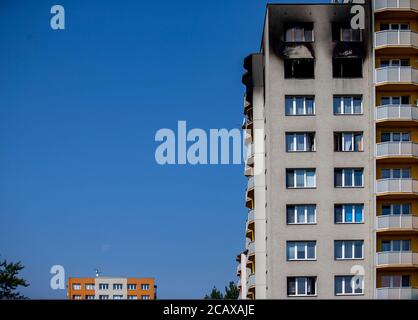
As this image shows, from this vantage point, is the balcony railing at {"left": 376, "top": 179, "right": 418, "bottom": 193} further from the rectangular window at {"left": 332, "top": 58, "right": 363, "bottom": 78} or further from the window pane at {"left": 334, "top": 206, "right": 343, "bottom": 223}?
the rectangular window at {"left": 332, "top": 58, "right": 363, "bottom": 78}

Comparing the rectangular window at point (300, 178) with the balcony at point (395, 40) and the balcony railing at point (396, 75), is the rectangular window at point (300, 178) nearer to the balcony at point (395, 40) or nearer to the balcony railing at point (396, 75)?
the balcony railing at point (396, 75)

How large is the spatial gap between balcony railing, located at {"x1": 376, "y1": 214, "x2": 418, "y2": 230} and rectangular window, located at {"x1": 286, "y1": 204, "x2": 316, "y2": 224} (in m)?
4.99

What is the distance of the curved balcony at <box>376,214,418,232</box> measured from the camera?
5950 cm

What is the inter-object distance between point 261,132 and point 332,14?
10805 mm

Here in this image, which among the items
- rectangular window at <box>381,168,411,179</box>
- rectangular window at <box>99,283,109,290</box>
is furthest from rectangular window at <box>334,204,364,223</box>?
rectangular window at <box>99,283,109,290</box>

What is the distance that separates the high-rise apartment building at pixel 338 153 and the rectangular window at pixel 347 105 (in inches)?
3.4

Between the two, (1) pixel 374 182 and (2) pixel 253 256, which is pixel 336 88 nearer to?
(1) pixel 374 182

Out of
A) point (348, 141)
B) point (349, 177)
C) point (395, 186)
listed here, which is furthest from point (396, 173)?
A: point (348, 141)

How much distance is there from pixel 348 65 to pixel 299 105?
5.33 m

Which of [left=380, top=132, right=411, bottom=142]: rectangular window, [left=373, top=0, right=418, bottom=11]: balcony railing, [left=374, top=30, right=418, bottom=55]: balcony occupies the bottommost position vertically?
[left=380, top=132, right=411, bottom=142]: rectangular window

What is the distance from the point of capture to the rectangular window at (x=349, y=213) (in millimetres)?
60188

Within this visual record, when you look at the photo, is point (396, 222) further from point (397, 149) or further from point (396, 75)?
point (396, 75)

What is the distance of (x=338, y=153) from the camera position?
6125 centimetres

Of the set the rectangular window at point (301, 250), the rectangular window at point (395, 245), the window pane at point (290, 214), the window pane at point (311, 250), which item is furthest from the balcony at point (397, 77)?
the rectangular window at point (301, 250)
